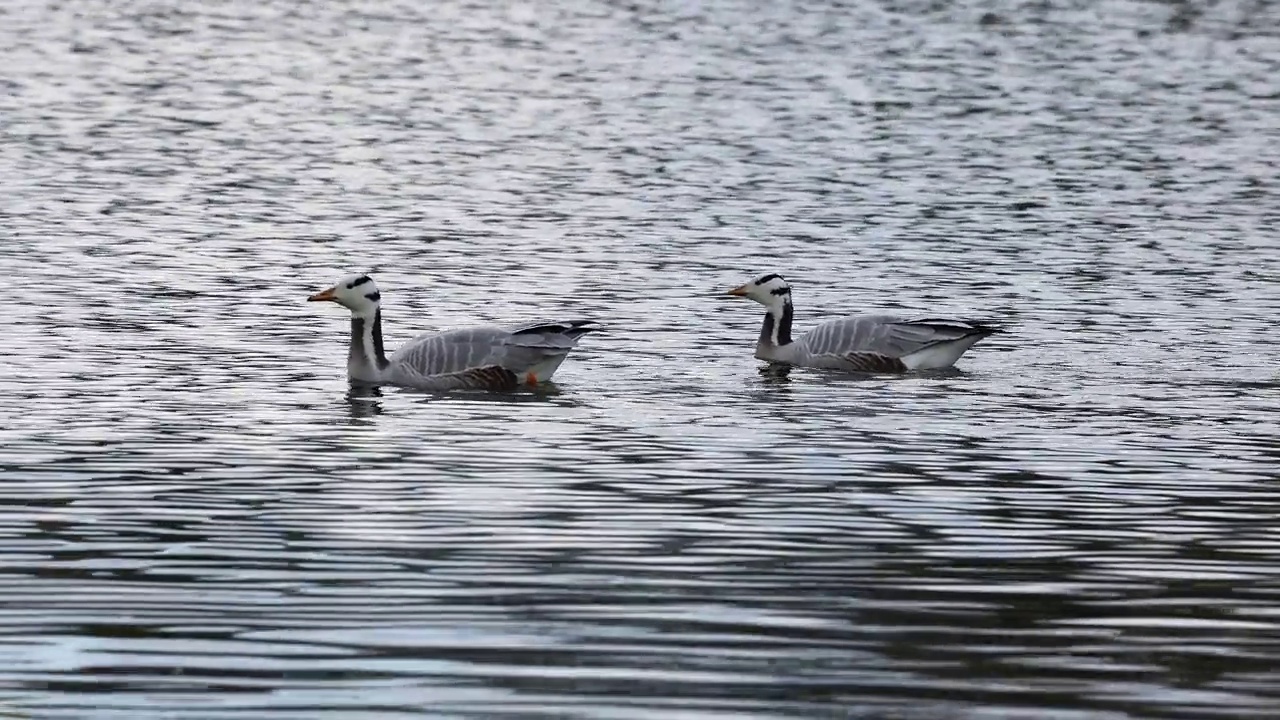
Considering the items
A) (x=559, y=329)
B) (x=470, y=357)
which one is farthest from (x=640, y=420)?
(x=470, y=357)

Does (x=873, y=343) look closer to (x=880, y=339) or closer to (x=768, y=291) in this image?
(x=880, y=339)

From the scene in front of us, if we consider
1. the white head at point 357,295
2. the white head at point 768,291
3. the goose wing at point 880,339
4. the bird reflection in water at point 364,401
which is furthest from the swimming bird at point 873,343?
the bird reflection in water at point 364,401

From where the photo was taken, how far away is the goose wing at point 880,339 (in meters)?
25.0

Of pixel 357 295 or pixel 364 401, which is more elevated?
pixel 357 295

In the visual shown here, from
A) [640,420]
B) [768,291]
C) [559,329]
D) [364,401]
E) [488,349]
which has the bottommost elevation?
[768,291]

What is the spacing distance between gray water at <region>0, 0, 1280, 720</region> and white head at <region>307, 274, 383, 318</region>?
0.74 metres

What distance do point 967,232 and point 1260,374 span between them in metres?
13.0

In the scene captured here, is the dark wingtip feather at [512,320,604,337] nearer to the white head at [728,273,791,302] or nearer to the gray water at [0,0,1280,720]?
the gray water at [0,0,1280,720]

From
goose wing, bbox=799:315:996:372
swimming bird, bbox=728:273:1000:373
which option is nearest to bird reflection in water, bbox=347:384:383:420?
swimming bird, bbox=728:273:1000:373

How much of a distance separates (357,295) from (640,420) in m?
4.82

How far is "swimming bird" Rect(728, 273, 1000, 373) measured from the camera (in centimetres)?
2498

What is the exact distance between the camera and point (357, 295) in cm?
2453

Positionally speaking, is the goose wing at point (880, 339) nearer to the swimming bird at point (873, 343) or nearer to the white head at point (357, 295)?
the swimming bird at point (873, 343)

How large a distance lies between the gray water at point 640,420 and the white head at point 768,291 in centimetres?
60
